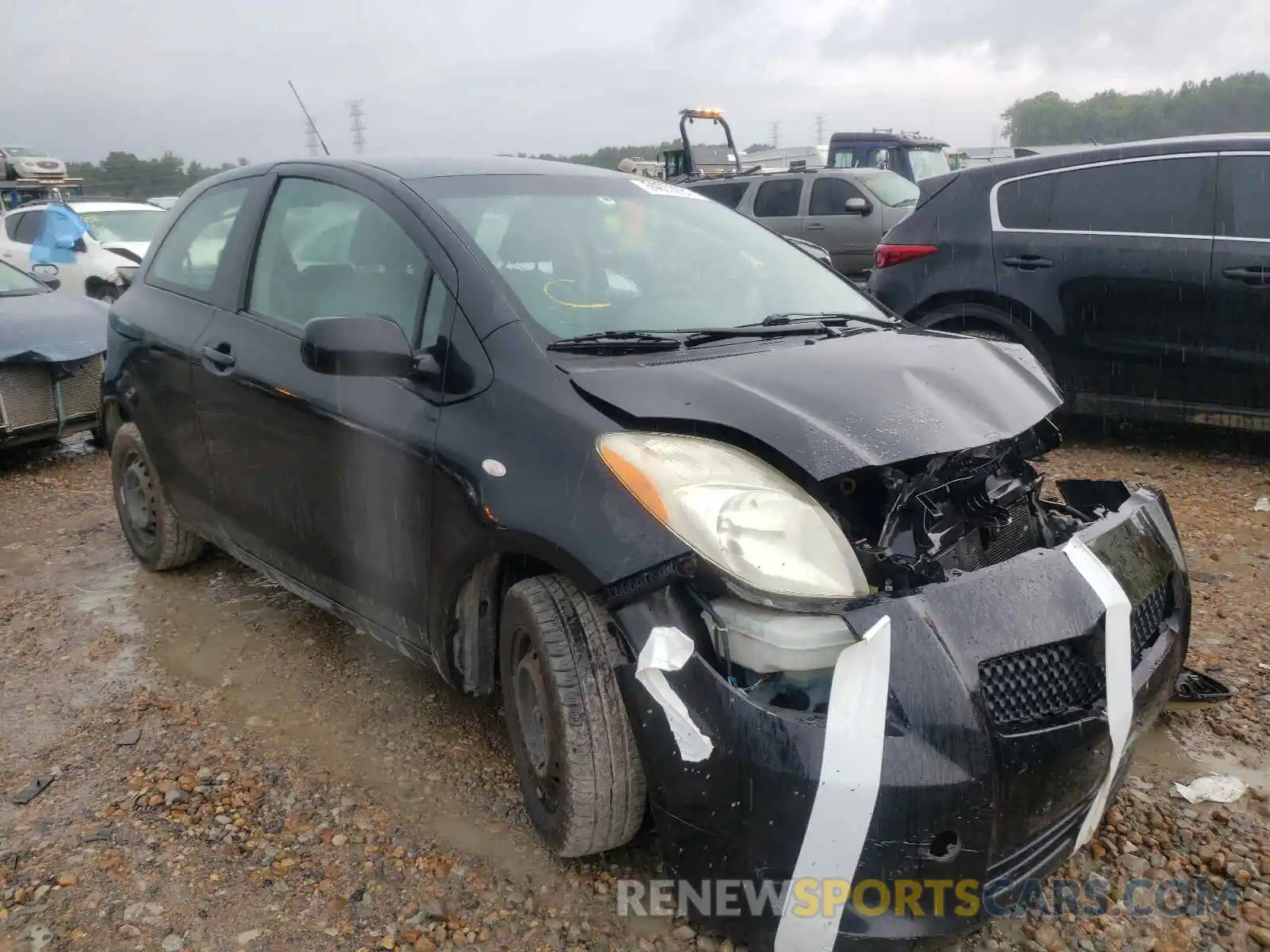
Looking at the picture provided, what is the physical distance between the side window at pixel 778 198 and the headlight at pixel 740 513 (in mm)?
11083

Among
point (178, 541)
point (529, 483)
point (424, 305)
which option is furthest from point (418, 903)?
point (178, 541)

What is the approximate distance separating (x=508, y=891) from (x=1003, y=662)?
3.95 ft

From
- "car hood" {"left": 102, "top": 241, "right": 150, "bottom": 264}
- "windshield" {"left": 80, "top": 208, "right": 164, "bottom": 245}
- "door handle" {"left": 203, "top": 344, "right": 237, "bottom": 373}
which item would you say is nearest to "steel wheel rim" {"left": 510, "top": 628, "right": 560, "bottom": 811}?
"door handle" {"left": 203, "top": 344, "right": 237, "bottom": 373}

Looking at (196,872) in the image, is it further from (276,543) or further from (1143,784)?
(1143,784)

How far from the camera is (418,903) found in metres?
2.23

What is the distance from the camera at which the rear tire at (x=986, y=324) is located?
5441 mm

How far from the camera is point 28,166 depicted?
62.1 feet

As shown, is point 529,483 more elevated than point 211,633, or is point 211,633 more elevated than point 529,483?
point 529,483

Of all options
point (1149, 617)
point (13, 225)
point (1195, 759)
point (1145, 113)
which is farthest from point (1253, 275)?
point (1145, 113)

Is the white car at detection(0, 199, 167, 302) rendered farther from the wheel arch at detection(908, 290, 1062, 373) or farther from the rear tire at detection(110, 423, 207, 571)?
the wheel arch at detection(908, 290, 1062, 373)

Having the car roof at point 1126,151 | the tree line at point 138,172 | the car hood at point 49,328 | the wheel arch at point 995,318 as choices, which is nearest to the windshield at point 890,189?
the car roof at point 1126,151

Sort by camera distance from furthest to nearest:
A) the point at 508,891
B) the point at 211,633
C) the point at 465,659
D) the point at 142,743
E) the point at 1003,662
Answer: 1. the point at 211,633
2. the point at 142,743
3. the point at 465,659
4. the point at 508,891
5. the point at 1003,662

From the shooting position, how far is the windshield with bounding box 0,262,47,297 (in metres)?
6.70

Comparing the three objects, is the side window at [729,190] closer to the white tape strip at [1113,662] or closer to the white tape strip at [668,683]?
the white tape strip at [1113,662]
